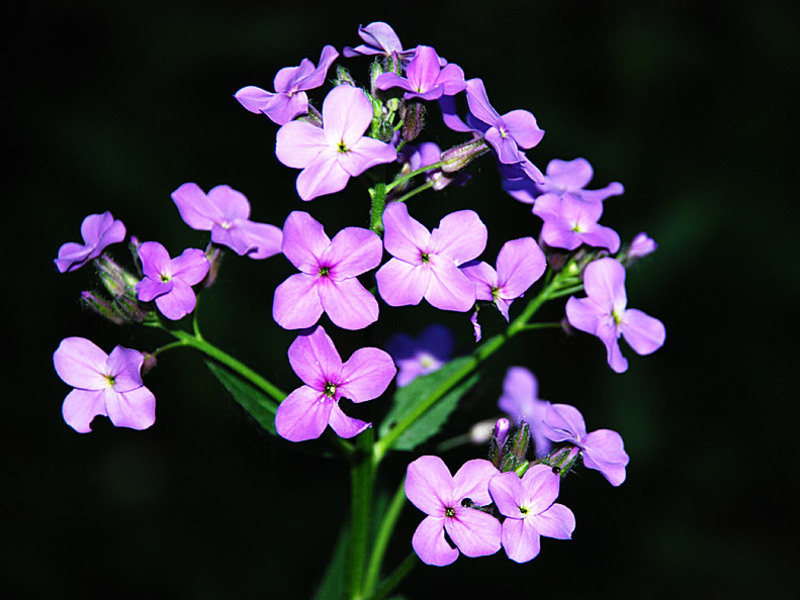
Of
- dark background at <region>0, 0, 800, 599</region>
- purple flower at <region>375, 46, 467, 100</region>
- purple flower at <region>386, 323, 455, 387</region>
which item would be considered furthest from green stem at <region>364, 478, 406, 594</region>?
purple flower at <region>375, 46, 467, 100</region>

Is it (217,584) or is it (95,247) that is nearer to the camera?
(95,247)

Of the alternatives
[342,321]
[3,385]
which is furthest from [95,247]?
[3,385]

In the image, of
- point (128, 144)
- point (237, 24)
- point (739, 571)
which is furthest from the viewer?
point (237, 24)

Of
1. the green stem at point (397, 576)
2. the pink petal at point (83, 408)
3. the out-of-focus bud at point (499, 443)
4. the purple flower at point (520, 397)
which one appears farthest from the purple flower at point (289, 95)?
the purple flower at point (520, 397)

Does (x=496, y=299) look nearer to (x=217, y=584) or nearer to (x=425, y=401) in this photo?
(x=425, y=401)

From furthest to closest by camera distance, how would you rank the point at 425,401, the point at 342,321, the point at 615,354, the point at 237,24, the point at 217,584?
the point at 237,24 < the point at 217,584 < the point at 425,401 < the point at 615,354 < the point at 342,321

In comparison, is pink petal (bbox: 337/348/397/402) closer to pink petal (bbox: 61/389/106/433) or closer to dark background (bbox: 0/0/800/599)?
pink petal (bbox: 61/389/106/433)

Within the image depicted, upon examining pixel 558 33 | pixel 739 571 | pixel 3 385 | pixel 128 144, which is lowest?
pixel 739 571
